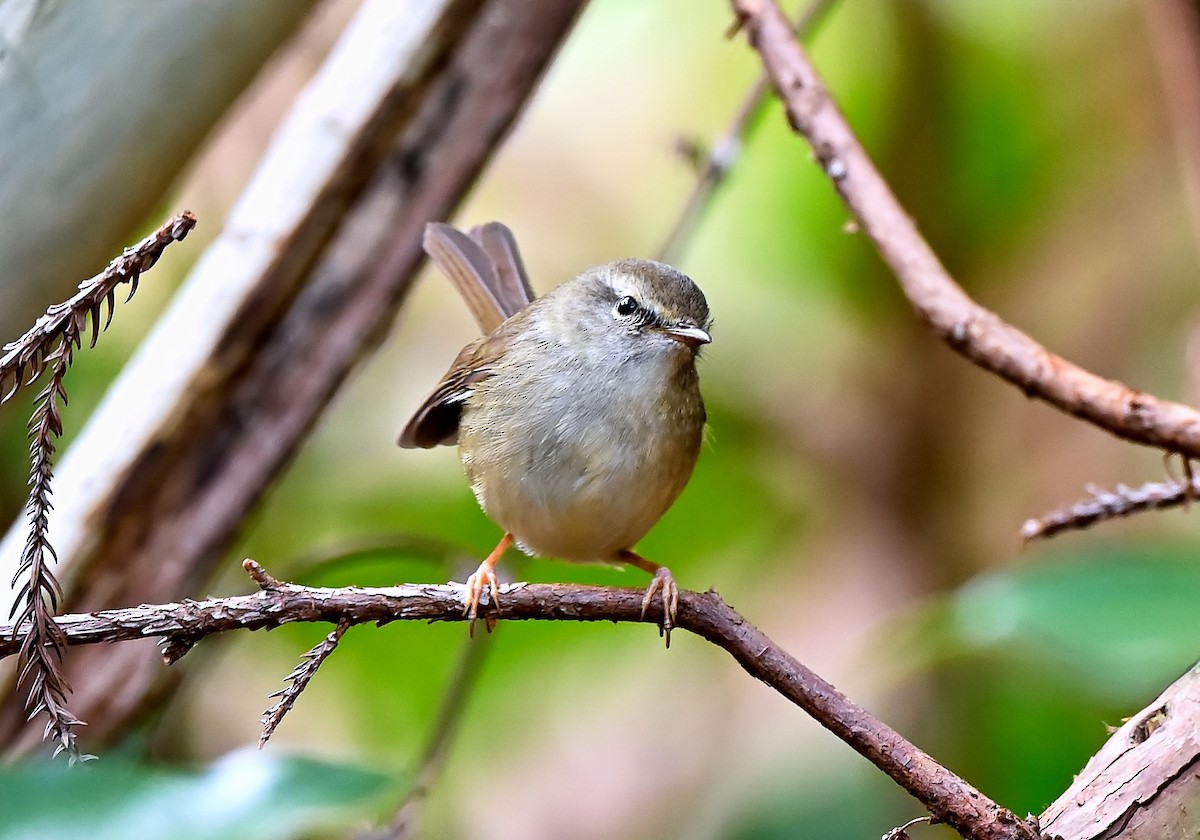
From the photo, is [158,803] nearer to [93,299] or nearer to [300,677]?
[300,677]

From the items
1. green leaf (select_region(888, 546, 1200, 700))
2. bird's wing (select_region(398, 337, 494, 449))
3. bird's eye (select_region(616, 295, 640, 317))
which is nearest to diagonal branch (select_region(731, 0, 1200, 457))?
A: green leaf (select_region(888, 546, 1200, 700))

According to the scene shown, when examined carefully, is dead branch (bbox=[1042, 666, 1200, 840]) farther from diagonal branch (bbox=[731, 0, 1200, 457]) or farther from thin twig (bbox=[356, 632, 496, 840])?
thin twig (bbox=[356, 632, 496, 840])

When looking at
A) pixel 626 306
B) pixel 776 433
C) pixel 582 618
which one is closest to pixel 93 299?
pixel 582 618

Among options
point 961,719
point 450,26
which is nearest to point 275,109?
point 450,26

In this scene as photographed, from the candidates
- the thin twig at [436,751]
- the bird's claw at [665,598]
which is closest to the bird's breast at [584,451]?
the bird's claw at [665,598]

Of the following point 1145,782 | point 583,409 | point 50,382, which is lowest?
point 1145,782

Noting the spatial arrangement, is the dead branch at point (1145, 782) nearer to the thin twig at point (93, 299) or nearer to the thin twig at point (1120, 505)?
the thin twig at point (1120, 505)
